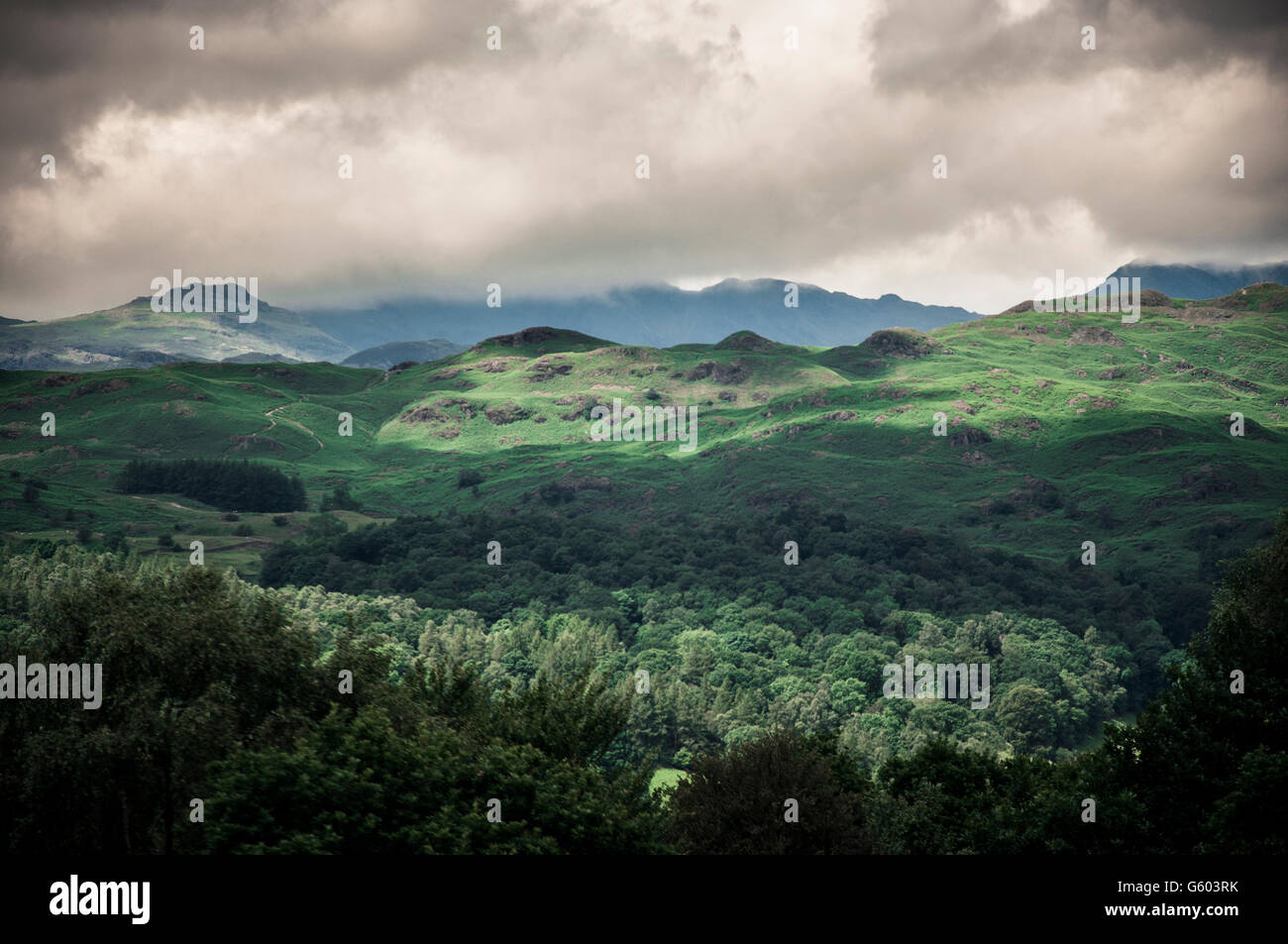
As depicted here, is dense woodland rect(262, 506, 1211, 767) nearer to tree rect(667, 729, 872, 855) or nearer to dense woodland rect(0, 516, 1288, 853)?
dense woodland rect(0, 516, 1288, 853)

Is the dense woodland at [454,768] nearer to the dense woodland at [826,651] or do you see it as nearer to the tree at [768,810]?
the tree at [768,810]

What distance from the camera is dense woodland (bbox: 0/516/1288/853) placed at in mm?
32469

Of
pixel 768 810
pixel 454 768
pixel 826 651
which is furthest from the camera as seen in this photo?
pixel 826 651

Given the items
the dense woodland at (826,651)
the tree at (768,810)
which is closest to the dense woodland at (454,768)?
the tree at (768,810)

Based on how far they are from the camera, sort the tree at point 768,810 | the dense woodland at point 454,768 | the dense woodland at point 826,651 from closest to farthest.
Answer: the dense woodland at point 454,768, the tree at point 768,810, the dense woodland at point 826,651

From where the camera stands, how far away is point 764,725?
4833 inches

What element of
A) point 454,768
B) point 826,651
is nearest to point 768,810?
point 454,768

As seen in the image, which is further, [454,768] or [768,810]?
[768,810]

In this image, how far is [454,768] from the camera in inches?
1380

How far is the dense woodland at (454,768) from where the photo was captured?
107 ft

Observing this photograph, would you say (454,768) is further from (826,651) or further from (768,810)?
(826,651)

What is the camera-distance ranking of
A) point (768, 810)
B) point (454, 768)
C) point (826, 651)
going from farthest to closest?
point (826, 651)
point (768, 810)
point (454, 768)
